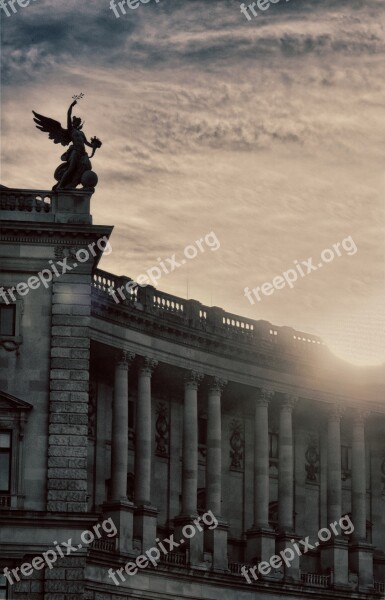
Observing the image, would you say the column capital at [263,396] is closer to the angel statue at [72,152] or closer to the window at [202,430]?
the window at [202,430]

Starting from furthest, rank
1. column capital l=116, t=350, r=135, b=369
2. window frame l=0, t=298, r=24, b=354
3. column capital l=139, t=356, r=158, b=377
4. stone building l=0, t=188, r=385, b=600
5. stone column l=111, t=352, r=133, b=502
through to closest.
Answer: column capital l=139, t=356, r=158, b=377 → column capital l=116, t=350, r=135, b=369 → stone column l=111, t=352, r=133, b=502 → window frame l=0, t=298, r=24, b=354 → stone building l=0, t=188, r=385, b=600

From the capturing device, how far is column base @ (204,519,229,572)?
121250 mm

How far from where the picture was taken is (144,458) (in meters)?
119

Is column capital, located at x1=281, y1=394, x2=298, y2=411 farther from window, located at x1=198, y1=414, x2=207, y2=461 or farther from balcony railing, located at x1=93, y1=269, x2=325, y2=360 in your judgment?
window, located at x1=198, y1=414, x2=207, y2=461

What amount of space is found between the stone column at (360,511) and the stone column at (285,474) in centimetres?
502

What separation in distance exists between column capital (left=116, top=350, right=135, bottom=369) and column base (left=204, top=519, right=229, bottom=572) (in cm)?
1249

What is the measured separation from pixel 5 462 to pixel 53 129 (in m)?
18.6

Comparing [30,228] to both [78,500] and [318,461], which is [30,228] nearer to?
[78,500]

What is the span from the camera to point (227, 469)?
428ft

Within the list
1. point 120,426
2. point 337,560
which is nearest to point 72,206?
point 120,426

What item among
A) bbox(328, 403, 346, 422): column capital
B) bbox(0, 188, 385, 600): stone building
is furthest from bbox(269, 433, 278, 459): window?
bbox(328, 403, 346, 422): column capital

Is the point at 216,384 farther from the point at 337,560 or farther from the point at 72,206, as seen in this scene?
the point at 72,206

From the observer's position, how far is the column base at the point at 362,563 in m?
131

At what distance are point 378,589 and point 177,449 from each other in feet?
57.9
